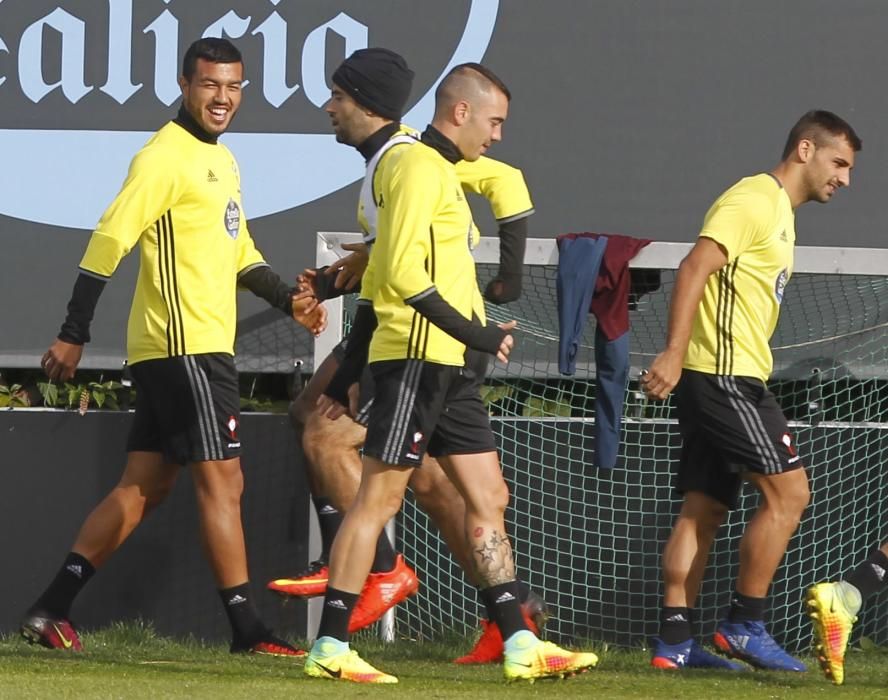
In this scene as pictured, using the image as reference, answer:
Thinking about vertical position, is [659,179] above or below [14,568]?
above

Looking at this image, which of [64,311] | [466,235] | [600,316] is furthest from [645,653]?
[64,311]

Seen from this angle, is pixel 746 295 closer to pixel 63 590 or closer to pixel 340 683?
pixel 340 683

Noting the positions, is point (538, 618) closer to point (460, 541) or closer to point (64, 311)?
point (460, 541)

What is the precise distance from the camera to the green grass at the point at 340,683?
423 cm

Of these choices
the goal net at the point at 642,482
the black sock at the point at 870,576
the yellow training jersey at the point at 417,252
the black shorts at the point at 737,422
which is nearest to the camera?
the yellow training jersey at the point at 417,252

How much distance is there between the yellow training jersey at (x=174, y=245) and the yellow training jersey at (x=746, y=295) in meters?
1.62

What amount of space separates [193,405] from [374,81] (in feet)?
4.01

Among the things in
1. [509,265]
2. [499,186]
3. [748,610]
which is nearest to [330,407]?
[509,265]

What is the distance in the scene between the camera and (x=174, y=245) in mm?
5117

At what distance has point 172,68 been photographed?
6.79 m

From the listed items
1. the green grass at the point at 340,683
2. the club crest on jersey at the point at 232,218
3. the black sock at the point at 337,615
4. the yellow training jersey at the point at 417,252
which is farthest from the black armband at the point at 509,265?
the black sock at the point at 337,615

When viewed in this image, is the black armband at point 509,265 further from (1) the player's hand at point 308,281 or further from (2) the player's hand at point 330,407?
(2) the player's hand at point 330,407

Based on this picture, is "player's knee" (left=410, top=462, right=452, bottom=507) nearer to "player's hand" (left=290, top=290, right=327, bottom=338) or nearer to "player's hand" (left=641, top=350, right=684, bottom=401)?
"player's hand" (left=290, top=290, right=327, bottom=338)

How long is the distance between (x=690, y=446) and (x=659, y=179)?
5.31ft
